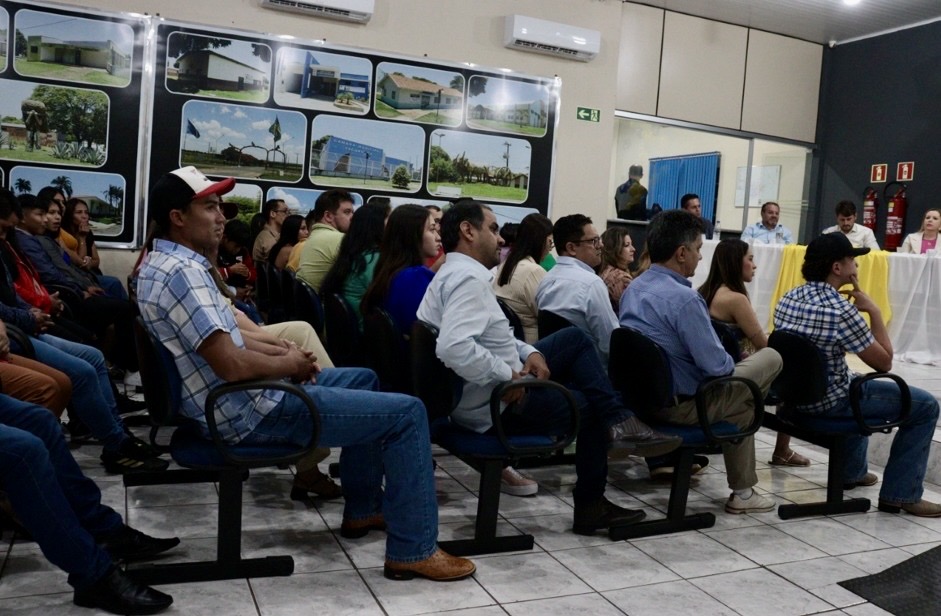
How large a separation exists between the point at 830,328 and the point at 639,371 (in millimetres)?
878

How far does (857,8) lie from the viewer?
27.3ft

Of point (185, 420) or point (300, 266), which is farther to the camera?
point (300, 266)

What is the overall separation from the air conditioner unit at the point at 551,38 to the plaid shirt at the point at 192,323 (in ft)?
17.1

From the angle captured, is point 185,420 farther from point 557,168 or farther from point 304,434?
point 557,168

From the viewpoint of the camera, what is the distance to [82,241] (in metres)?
5.47

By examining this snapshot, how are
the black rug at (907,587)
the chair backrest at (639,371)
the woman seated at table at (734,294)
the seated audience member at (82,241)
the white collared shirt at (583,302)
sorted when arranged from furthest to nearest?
the seated audience member at (82,241)
the woman seated at table at (734,294)
the white collared shirt at (583,302)
the chair backrest at (639,371)
the black rug at (907,587)

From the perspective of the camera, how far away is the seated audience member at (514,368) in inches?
98.3

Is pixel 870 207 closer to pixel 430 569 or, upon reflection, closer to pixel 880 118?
pixel 880 118

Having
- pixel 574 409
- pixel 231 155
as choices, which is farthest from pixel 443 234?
pixel 231 155

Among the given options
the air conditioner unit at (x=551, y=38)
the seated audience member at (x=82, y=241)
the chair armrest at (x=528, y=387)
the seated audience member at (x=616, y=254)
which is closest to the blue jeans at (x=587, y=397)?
the chair armrest at (x=528, y=387)

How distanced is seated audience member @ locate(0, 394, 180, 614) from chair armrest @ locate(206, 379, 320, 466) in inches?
14.8

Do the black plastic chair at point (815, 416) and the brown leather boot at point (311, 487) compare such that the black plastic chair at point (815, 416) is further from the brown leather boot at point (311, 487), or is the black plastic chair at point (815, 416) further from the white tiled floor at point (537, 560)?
the brown leather boot at point (311, 487)

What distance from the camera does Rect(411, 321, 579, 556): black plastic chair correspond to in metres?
2.53

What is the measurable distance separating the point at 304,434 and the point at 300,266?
2.05m
